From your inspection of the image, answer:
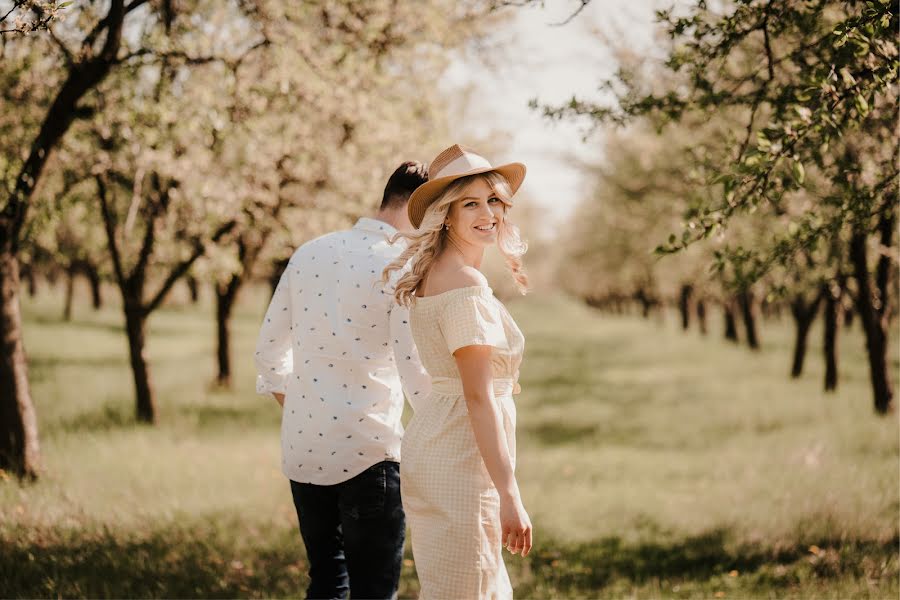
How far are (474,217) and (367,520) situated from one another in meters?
1.33

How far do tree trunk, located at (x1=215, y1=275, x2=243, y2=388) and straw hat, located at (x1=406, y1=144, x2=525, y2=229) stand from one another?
12.6 meters

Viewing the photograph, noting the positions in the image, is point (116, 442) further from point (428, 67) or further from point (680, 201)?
point (680, 201)

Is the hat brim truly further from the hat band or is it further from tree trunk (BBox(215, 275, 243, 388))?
tree trunk (BBox(215, 275, 243, 388))

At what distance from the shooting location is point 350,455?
3.06m

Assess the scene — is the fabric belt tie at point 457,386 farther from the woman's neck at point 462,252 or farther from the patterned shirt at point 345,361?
the woman's neck at point 462,252

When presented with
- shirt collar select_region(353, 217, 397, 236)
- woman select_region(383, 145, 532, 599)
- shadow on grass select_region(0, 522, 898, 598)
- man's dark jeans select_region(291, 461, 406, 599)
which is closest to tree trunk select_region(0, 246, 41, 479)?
shadow on grass select_region(0, 522, 898, 598)

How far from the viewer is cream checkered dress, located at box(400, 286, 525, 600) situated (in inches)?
102

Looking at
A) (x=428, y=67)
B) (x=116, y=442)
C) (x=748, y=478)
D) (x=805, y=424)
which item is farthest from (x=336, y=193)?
(x=805, y=424)

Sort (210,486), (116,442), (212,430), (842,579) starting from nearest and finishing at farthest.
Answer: (842,579) → (210,486) → (116,442) → (212,430)

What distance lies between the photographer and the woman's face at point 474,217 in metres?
2.75

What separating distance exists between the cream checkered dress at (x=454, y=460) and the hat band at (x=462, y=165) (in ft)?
1.50

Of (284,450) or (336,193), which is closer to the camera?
(284,450)

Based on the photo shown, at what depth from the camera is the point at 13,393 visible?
20.8 ft

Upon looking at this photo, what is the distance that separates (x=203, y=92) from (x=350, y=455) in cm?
570
